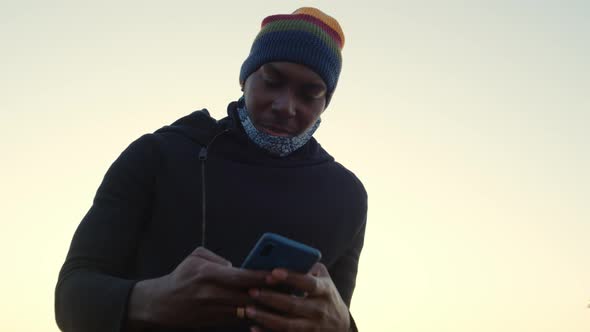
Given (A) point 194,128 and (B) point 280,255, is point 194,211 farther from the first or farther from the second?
(B) point 280,255

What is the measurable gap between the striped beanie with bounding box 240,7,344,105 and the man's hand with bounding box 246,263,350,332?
1488mm

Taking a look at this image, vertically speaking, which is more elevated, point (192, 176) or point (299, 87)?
point (299, 87)

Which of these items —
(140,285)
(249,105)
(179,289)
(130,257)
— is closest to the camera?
(179,289)

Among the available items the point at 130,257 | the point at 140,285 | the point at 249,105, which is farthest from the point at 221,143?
the point at 140,285

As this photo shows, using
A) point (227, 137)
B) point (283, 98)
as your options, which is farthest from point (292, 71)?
point (227, 137)

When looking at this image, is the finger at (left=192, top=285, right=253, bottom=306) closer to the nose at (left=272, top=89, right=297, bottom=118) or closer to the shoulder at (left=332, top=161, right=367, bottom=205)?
the nose at (left=272, top=89, right=297, bottom=118)

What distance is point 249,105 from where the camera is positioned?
144 inches

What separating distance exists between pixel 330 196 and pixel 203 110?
87 centimetres

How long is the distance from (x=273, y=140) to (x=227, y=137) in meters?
0.26

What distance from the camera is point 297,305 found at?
8.14ft


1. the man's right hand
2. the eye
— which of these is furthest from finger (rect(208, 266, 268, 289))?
the eye

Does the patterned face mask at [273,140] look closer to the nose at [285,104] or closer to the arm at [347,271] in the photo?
the nose at [285,104]

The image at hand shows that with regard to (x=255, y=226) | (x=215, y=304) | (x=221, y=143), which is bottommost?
(x=215, y=304)

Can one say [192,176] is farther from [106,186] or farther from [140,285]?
[140,285]
